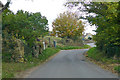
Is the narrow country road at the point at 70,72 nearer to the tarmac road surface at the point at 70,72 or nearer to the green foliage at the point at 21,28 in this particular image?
the tarmac road surface at the point at 70,72

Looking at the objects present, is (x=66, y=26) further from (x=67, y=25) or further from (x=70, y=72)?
(x=70, y=72)

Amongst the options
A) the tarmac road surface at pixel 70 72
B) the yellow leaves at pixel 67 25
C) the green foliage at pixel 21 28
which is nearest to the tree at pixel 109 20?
the tarmac road surface at pixel 70 72

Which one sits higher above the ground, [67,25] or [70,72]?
[67,25]

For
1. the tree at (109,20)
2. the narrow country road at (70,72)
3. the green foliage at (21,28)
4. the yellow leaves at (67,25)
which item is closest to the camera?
the narrow country road at (70,72)

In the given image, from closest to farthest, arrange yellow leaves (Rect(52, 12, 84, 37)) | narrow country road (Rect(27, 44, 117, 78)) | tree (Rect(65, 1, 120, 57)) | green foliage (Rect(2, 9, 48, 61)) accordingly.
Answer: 1. narrow country road (Rect(27, 44, 117, 78))
2. tree (Rect(65, 1, 120, 57))
3. green foliage (Rect(2, 9, 48, 61))
4. yellow leaves (Rect(52, 12, 84, 37))

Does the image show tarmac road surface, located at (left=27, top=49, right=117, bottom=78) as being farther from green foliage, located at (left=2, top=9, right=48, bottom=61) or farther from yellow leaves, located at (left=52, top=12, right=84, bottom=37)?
yellow leaves, located at (left=52, top=12, right=84, bottom=37)

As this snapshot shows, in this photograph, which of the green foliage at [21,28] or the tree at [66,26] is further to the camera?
the tree at [66,26]

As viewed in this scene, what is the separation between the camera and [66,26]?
50500 millimetres

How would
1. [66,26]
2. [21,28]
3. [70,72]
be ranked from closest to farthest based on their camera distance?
[70,72], [21,28], [66,26]

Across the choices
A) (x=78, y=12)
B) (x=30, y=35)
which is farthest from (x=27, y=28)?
(x=78, y=12)

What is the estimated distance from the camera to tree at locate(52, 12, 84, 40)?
50344 mm

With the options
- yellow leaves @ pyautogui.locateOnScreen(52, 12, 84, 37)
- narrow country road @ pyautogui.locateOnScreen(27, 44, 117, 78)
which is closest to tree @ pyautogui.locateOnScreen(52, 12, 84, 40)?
yellow leaves @ pyautogui.locateOnScreen(52, 12, 84, 37)

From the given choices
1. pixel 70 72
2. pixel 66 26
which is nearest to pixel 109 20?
pixel 70 72

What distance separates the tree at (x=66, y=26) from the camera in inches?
1982
